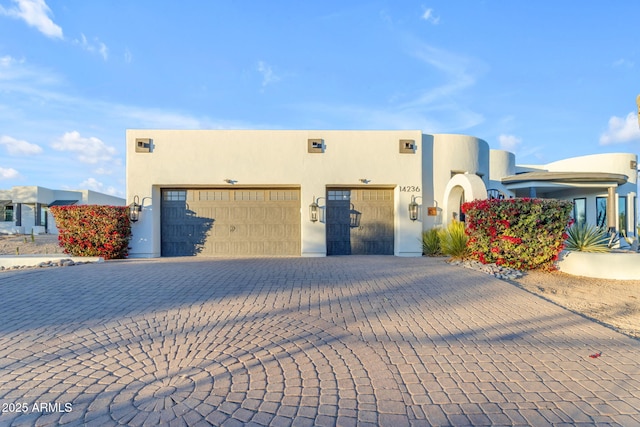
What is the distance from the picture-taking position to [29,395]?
8.38ft

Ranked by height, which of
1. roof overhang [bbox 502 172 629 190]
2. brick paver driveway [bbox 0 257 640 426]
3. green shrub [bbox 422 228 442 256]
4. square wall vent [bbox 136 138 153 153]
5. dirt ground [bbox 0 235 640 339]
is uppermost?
square wall vent [bbox 136 138 153 153]

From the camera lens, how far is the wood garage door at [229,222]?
38.0ft

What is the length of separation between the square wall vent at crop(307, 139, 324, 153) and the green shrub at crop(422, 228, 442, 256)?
15.7 feet

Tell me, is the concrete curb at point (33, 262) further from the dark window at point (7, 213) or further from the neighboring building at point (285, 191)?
the dark window at point (7, 213)

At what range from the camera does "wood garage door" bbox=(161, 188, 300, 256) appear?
11.6 m

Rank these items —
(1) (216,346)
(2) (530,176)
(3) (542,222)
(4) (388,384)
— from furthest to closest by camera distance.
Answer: (2) (530,176)
(3) (542,222)
(1) (216,346)
(4) (388,384)

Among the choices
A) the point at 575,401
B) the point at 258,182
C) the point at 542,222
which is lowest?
the point at 575,401

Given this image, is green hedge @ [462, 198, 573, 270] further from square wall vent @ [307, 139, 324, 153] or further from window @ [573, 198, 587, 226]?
window @ [573, 198, 587, 226]

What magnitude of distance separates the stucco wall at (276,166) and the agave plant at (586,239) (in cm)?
436

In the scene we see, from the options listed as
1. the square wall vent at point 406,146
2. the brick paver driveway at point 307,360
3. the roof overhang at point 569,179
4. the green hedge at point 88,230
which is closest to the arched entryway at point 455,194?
the square wall vent at point 406,146

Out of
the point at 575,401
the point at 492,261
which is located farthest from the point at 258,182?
the point at 575,401

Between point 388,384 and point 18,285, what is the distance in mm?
7420

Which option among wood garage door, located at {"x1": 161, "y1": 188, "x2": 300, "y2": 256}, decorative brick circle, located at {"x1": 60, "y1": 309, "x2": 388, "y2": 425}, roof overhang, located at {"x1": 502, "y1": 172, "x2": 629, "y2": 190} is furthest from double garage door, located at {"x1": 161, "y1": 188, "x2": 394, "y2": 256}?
decorative brick circle, located at {"x1": 60, "y1": 309, "x2": 388, "y2": 425}

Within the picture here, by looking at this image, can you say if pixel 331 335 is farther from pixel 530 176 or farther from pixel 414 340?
pixel 530 176
